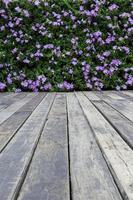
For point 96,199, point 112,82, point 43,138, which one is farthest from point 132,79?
point 96,199

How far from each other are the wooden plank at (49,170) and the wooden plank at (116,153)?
0.16m

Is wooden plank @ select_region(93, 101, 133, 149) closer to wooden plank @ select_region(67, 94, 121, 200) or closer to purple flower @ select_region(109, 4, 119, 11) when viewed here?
wooden plank @ select_region(67, 94, 121, 200)

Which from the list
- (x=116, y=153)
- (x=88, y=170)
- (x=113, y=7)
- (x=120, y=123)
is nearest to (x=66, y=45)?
(x=113, y=7)

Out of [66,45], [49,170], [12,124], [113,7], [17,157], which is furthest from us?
[113,7]

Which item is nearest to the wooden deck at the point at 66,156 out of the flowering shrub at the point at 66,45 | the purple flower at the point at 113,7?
the flowering shrub at the point at 66,45

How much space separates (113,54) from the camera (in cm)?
571

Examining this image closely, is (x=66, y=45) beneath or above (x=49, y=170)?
above

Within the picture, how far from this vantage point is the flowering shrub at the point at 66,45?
18.2ft

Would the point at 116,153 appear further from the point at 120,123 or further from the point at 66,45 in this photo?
the point at 66,45

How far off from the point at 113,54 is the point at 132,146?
13.2 ft

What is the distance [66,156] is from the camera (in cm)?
161

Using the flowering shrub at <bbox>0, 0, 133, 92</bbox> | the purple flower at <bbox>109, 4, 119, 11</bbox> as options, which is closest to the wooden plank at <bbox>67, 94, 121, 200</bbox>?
the flowering shrub at <bbox>0, 0, 133, 92</bbox>

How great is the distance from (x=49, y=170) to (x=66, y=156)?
0.67ft

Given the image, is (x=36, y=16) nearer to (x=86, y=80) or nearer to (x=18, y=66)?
(x=18, y=66)
